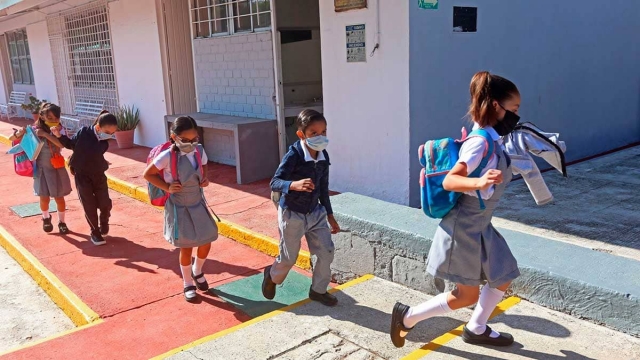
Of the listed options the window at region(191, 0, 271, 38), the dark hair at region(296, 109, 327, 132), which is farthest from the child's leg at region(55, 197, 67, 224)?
the dark hair at region(296, 109, 327, 132)

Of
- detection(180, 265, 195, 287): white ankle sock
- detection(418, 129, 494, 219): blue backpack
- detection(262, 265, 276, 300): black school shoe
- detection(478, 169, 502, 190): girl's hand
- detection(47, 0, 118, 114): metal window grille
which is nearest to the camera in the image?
detection(478, 169, 502, 190): girl's hand

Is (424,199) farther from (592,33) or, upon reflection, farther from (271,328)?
(592,33)

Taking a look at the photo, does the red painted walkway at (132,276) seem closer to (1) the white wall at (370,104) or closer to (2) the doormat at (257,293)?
(2) the doormat at (257,293)

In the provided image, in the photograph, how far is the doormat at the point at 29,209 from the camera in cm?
766

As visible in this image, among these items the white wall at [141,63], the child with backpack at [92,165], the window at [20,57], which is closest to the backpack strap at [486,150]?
the child with backpack at [92,165]

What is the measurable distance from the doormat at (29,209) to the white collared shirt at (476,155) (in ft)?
21.7

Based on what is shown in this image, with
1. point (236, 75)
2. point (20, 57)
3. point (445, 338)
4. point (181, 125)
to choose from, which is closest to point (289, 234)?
point (181, 125)

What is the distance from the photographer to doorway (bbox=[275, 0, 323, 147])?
8.20 m

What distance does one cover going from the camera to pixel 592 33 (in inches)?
328

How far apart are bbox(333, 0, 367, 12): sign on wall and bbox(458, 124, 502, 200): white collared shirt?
393 cm

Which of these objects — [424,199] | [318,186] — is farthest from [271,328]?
[424,199]

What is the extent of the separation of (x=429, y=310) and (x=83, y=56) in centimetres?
1331

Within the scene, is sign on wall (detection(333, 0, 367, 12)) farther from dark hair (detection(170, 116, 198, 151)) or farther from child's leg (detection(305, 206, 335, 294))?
child's leg (detection(305, 206, 335, 294))

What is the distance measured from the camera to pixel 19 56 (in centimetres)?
1975
